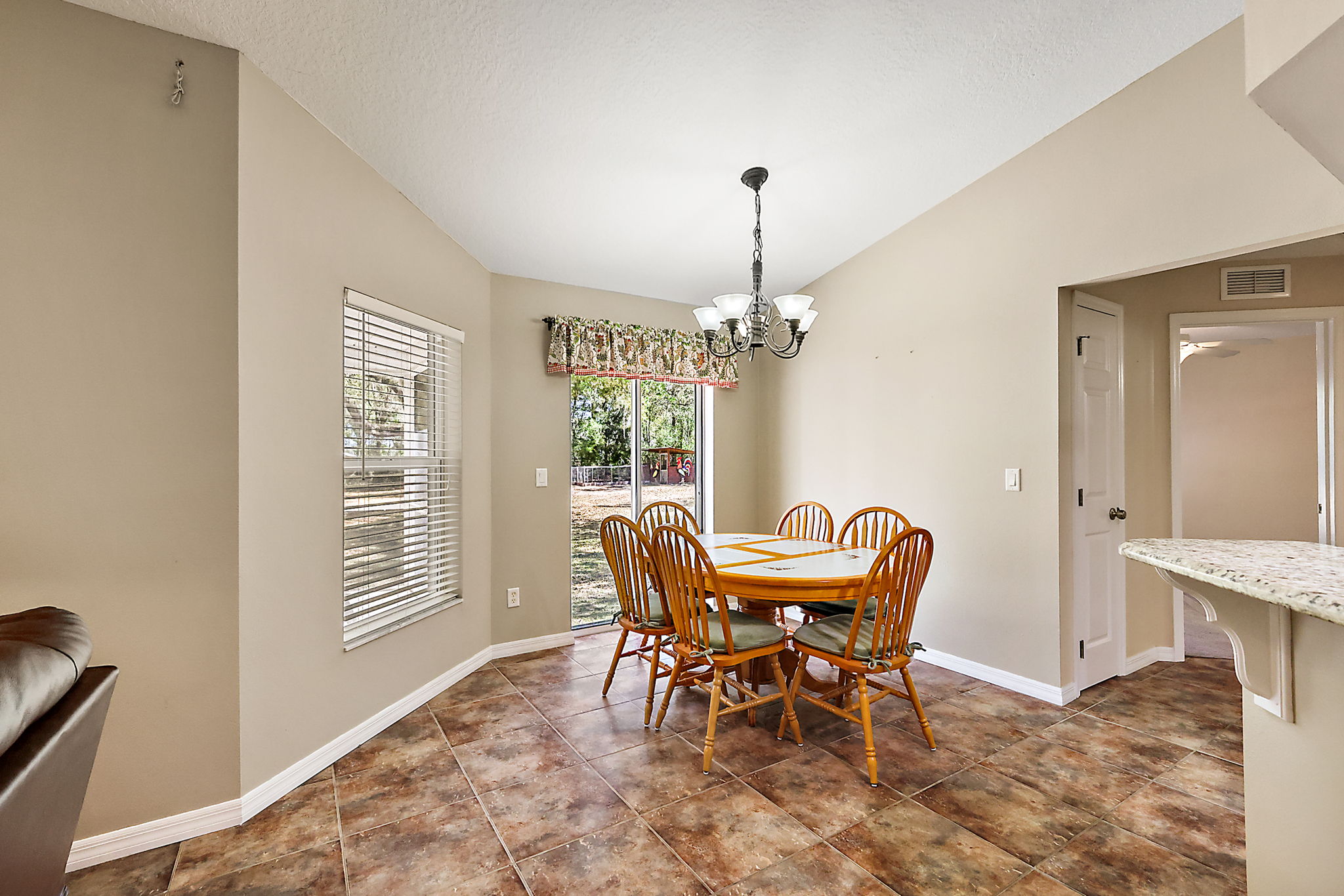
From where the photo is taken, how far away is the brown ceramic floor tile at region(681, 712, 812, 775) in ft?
7.87

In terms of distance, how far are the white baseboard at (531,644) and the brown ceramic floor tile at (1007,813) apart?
8.02 ft

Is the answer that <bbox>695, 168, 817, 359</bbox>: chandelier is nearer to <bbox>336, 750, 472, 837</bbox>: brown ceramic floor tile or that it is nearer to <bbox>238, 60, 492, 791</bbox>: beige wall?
<bbox>238, 60, 492, 791</bbox>: beige wall

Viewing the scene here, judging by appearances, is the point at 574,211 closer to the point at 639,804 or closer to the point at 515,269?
the point at 515,269

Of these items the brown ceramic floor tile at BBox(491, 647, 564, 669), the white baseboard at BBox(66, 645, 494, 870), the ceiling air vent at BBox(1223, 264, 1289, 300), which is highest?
the ceiling air vent at BBox(1223, 264, 1289, 300)

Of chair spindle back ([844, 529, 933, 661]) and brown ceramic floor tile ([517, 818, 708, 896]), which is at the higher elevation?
chair spindle back ([844, 529, 933, 661])

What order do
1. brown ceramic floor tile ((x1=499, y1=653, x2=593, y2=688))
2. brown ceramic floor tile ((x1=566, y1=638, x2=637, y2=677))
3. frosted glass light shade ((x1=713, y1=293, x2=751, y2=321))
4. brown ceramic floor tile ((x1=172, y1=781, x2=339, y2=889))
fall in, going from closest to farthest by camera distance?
brown ceramic floor tile ((x1=172, y1=781, x2=339, y2=889)) < frosted glass light shade ((x1=713, y1=293, x2=751, y2=321)) < brown ceramic floor tile ((x1=499, y1=653, x2=593, y2=688)) < brown ceramic floor tile ((x1=566, y1=638, x2=637, y2=677))

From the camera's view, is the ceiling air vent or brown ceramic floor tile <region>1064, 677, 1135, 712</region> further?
the ceiling air vent

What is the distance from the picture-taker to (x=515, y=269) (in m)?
3.76

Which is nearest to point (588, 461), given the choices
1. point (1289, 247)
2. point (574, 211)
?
point (574, 211)

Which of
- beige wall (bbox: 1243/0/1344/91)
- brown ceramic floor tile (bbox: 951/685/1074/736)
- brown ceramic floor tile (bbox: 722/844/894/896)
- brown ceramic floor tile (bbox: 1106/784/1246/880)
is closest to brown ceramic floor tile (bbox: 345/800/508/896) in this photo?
brown ceramic floor tile (bbox: 722/844/894/896)

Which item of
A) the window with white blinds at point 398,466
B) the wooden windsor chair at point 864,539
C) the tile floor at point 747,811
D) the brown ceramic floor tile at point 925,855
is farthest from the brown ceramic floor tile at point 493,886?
the wooden windsor chair at point 864,539

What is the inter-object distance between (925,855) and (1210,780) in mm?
1318

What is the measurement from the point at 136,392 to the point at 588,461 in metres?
2.66

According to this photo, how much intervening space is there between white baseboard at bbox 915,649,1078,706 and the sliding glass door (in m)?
1.97
